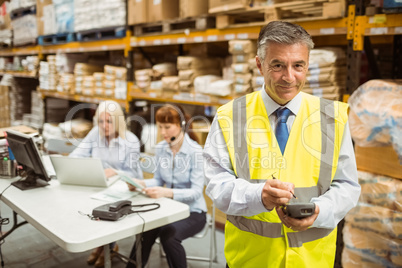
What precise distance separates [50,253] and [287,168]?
9.34ft

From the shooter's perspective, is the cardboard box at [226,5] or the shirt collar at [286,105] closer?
the shirt collar at [286,105]

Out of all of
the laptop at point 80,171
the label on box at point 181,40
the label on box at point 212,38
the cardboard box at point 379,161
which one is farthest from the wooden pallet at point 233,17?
the laptop at point 80,171

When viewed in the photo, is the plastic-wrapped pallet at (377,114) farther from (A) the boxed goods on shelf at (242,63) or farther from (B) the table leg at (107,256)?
(B) the table leg at (107,256)

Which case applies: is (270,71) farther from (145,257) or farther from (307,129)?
(145,257)

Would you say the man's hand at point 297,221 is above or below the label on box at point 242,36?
below

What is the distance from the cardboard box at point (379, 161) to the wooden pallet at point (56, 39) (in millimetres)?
4494

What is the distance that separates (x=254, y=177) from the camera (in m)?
1.44

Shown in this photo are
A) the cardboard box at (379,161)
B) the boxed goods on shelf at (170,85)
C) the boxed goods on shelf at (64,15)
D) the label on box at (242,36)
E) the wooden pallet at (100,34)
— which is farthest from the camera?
the boxed goods on shelf at (64,15)

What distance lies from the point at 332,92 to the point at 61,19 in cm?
430

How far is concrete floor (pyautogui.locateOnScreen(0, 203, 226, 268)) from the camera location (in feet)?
10.6

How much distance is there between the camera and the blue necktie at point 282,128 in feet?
4.82

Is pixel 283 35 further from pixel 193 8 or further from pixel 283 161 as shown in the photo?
pixel 193 8

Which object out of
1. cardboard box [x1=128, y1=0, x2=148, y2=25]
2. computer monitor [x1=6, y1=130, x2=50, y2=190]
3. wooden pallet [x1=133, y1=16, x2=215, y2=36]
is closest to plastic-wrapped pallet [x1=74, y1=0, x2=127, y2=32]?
cardboard box [x1=128, y1=0, x2=148, y2=25]

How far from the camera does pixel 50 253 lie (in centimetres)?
341
